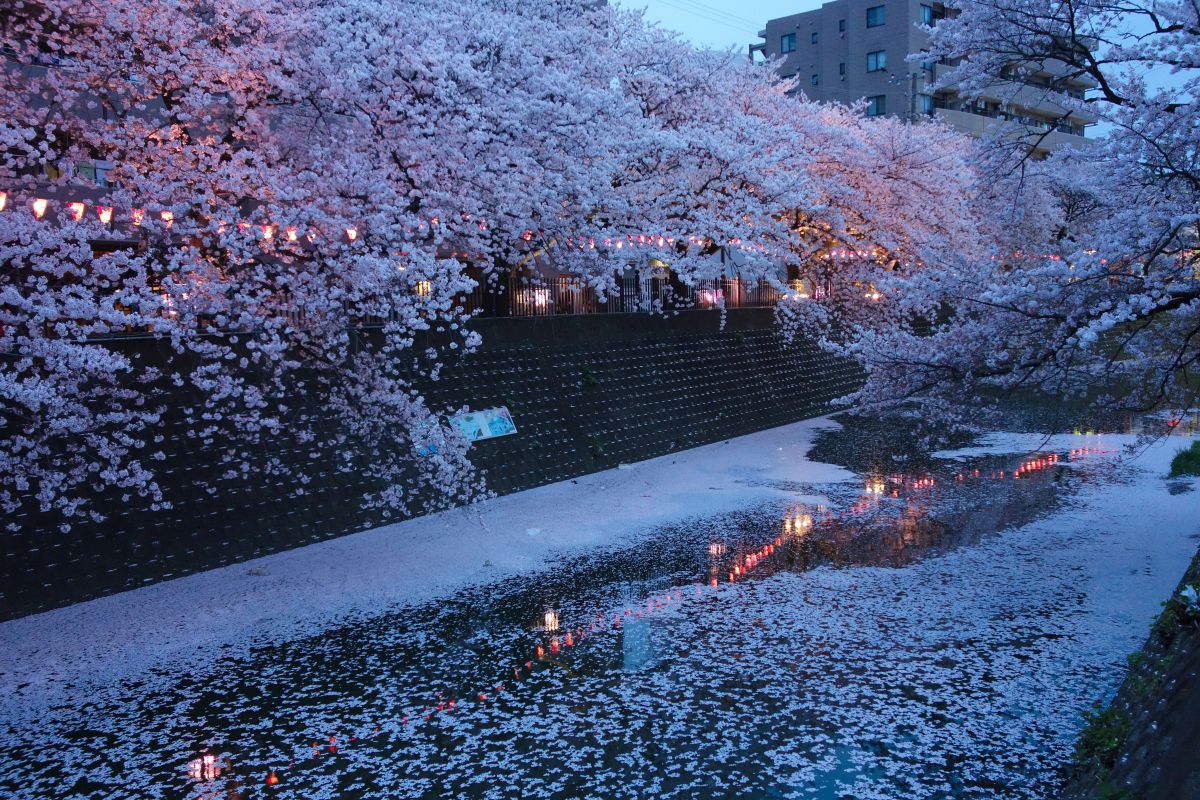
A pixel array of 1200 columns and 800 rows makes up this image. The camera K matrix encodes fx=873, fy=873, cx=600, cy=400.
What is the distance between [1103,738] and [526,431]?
1219cm

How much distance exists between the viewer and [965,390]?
411 inches

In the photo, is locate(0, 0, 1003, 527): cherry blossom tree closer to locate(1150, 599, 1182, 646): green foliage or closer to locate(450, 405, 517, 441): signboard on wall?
locate(450, 405, 517, 441): signboard on wall

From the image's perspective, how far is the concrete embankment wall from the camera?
10.2 m

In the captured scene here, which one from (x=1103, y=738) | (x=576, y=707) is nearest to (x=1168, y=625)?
(x=1103, y=738)

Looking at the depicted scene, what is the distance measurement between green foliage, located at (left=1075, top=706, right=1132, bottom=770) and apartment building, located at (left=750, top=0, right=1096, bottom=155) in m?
43.8

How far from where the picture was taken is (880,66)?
170 feet

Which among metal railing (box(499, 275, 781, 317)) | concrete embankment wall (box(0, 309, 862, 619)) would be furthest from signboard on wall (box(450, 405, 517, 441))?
metal railing (box(499, 275, 781, 317))

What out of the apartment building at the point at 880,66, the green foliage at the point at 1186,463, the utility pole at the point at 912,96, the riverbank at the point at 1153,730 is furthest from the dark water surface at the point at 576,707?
the apartment building at the point at 880,66

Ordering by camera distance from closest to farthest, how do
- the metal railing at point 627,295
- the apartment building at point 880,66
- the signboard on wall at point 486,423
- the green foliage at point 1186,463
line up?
the signboard on wall at point 486,423 < the green foliage at point 1186,463 < the metal railing at point 627,295 < the apartment building at point 880,66

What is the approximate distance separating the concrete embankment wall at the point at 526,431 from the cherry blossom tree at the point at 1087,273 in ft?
24.6

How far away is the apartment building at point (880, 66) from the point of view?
48438mm

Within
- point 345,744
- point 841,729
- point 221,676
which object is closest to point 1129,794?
point 841,729

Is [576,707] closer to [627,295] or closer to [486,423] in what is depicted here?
[486,423]

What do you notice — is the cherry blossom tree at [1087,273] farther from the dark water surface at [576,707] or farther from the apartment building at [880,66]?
the apartment building at [880,66]
